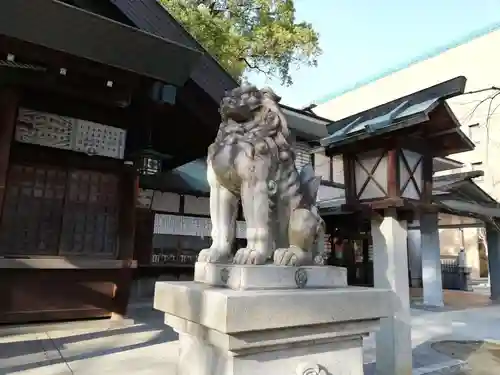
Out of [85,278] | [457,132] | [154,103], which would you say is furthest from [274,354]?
[85,278]

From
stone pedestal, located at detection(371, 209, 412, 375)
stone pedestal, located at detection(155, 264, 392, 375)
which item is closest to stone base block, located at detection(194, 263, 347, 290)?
stone pedestal, located at detection(155, 264, 392, 375)

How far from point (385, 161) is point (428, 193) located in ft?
2.15

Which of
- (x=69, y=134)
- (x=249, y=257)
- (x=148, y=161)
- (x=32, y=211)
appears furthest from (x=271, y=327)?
(x=69, y=134)

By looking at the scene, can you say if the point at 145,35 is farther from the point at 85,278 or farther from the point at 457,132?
the point at 85,278

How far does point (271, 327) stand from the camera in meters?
1.83

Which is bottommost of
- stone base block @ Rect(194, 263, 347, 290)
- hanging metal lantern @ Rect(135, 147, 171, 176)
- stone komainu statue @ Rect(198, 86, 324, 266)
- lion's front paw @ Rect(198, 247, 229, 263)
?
stone base block @ Rect(194, 263, 347, 290)

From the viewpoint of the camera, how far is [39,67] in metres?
4.43

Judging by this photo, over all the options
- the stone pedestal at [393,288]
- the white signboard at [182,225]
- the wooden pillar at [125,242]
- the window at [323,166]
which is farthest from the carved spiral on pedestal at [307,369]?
the window at [323,166]

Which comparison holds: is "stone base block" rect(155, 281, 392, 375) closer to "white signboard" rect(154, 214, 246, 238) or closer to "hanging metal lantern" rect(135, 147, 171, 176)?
"hanging metal lantern" rect(135, 147, 171, 176)

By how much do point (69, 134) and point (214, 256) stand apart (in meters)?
4.72

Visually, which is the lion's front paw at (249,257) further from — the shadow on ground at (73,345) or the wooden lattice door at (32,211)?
the wooden lattice door at (32,211)

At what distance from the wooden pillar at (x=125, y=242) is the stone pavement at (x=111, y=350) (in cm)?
49

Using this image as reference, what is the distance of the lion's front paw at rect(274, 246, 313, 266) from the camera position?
87.8 inches

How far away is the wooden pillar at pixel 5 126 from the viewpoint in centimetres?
521
